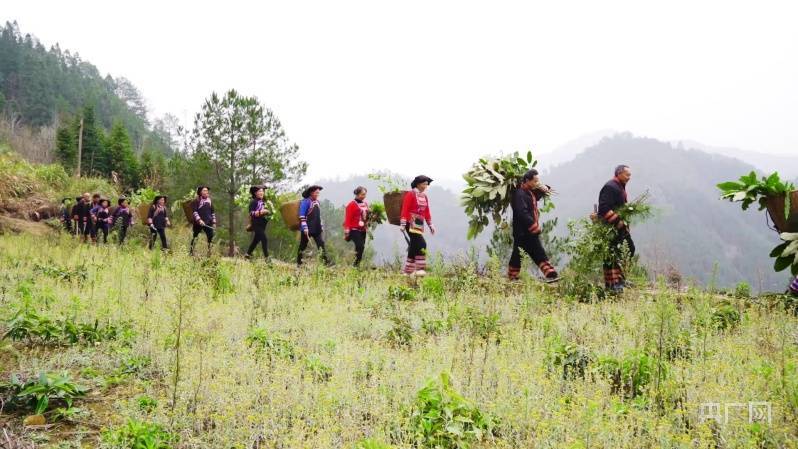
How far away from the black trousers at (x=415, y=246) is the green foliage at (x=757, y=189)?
16.1 feet

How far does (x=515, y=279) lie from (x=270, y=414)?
607 cm

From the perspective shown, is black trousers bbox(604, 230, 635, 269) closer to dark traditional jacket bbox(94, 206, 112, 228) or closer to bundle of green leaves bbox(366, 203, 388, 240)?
bundle of green leaves bbox(366, 203, 388, 240)

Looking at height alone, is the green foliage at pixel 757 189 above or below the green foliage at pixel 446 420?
above

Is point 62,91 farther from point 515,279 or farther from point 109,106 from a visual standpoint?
point 515,279

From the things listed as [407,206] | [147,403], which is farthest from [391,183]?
[147,403]

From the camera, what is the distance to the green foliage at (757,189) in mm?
6324

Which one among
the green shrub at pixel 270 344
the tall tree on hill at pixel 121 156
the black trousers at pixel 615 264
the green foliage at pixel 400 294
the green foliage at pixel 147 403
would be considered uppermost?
the tall tree on hill at pixel 121 156

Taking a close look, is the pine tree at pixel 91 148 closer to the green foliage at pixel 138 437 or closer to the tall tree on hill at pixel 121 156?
the tall tree on hill at pixel 121 156

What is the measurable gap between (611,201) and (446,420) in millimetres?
5561

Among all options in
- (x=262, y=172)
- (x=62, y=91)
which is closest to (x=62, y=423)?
(x=262, y=172)

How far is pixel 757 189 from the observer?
652cm

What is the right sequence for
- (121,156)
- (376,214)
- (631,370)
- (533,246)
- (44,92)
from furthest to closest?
(44,92)
(121,156)
(376,214)
(533,246)
(631,370)

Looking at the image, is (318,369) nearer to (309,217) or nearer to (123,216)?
(309,217)

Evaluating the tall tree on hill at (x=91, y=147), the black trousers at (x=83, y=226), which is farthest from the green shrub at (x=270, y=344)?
the tall tree on hill at (x=91, y=147)
